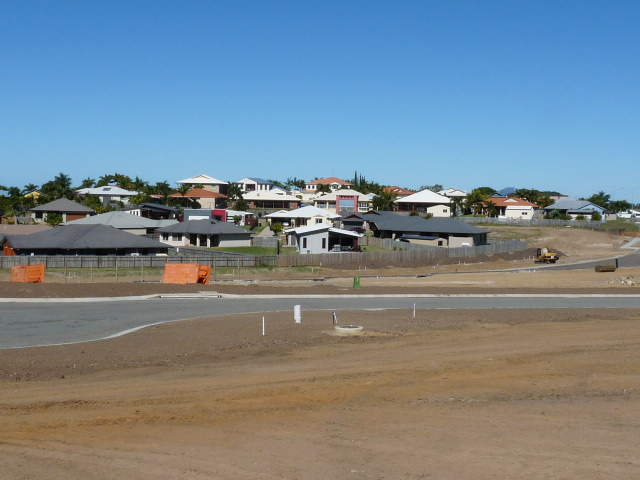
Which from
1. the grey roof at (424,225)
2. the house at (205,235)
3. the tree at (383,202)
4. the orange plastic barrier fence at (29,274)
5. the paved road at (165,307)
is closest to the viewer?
the paved road at (165,307)

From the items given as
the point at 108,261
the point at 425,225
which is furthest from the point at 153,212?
the point at 108,261

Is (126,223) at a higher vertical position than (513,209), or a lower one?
lower

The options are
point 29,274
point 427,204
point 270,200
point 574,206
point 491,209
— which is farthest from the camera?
point 270,200

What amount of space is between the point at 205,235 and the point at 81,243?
56.8ft

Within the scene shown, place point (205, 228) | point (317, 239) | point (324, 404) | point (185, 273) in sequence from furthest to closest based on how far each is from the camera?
point (205, 228) → point (317, 239) → point (185, 273) → point (324, 404)

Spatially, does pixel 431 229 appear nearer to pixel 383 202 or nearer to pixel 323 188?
pixel 383 202

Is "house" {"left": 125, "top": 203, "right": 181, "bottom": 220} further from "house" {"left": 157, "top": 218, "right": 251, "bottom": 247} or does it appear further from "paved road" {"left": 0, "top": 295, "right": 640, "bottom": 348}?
"paved road" {"left": 0, "top": 295, "right": 640, "bottom": 348}

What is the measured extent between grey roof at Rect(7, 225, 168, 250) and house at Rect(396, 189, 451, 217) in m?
77.3

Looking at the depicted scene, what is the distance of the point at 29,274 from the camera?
160 ft

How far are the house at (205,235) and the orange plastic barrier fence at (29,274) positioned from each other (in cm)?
3068

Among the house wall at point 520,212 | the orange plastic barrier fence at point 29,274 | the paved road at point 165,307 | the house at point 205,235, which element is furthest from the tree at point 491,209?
the orange plastic barrier fence at point 29,274

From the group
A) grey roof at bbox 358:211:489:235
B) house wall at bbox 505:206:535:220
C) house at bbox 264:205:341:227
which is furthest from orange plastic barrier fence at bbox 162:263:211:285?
house wall at bbox 505:206:535:220

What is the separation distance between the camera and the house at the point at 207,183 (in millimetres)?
171875

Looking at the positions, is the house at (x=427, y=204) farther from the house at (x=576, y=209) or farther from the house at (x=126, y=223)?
the house at (x=126, y=223)
